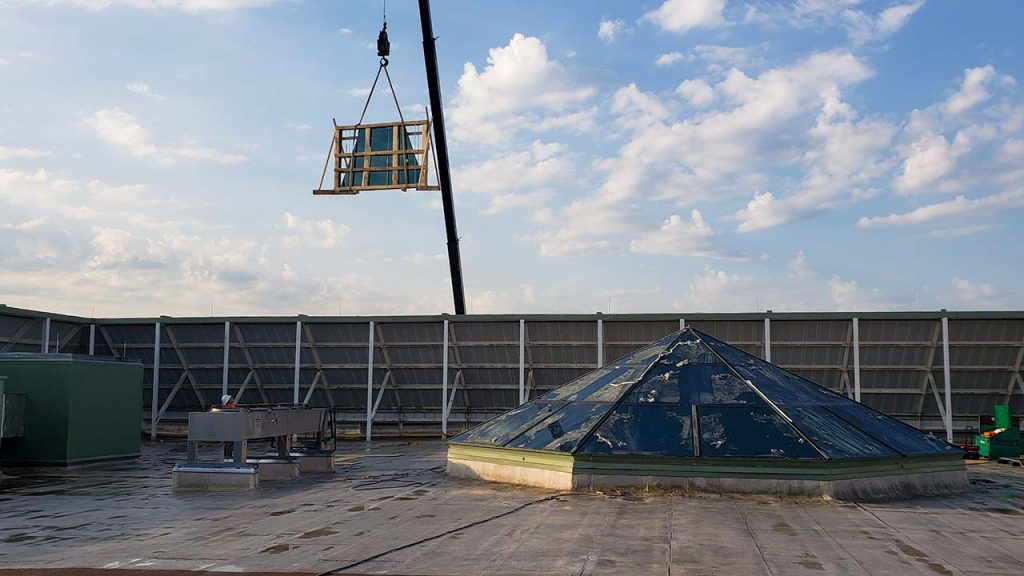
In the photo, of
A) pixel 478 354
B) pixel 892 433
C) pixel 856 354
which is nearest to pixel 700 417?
pixel 892 433

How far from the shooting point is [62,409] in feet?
88.8

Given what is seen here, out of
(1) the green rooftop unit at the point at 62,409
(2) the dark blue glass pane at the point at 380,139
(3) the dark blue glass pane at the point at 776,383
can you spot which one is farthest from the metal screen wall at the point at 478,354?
(3) the dark blue glass pane at the point at 776,383

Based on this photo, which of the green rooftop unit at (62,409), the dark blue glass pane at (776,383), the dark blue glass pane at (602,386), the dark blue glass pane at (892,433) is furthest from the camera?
the green rooftop unit at (62,409)

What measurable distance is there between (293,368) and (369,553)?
28.6 m

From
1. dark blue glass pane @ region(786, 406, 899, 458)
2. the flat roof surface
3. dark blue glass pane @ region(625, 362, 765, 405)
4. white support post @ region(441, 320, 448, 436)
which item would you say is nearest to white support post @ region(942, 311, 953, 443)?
the flat roof surface

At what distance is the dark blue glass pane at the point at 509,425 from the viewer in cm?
2109

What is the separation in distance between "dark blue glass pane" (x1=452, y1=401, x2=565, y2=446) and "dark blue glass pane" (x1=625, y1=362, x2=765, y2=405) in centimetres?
242

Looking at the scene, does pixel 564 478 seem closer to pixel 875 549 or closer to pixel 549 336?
pixel 875 549

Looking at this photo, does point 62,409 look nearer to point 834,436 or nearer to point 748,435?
point 748,435

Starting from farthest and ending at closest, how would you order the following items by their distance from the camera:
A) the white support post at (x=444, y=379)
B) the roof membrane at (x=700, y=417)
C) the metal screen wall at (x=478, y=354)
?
the white support post at (x=444, y=379) → the metal screen wall at (x=478, y=354) → the roof membrane at (x=700, y=417)

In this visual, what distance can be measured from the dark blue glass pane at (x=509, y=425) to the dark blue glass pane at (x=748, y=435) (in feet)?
13.9

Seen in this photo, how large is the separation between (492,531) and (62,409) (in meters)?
19.6

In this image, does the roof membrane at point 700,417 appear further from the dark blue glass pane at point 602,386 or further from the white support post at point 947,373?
the white support post at point 947,373

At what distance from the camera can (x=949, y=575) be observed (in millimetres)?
10883
